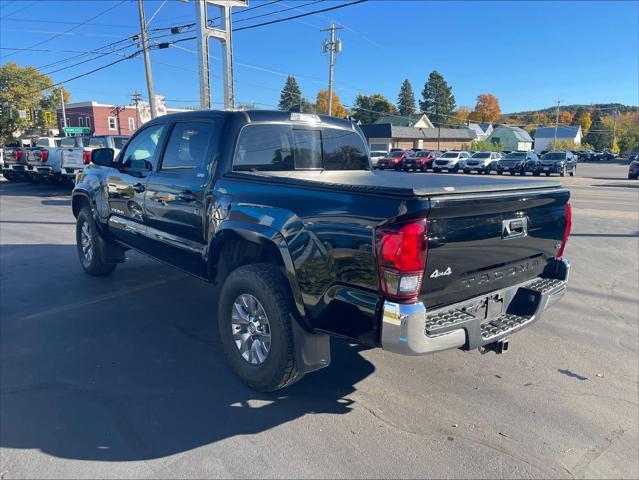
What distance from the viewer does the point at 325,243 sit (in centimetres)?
292

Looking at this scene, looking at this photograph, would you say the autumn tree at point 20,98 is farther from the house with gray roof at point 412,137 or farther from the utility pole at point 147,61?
the house with gray roof at point 412,137

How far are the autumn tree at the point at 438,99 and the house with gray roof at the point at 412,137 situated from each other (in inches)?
1256

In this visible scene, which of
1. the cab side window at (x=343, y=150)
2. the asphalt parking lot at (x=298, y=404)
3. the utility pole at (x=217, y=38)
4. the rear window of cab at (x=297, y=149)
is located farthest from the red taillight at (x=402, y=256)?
the utility pole at (x=217, y=38)

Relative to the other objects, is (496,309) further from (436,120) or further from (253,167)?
(436,120)

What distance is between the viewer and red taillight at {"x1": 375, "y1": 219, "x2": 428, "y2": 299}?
2577 mm

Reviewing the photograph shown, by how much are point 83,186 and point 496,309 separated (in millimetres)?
5329

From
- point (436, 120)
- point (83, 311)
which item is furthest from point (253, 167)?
point (436, 120)

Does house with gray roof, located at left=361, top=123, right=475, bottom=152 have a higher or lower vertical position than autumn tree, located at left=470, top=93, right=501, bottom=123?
lower

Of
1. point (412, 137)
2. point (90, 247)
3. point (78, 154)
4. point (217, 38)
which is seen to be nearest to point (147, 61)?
point (217, 38)

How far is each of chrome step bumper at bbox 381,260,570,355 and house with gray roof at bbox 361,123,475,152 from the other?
2304 inches

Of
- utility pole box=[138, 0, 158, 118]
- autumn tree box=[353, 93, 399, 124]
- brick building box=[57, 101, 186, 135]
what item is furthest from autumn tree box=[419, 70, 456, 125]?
utility pole box=[138, 0, 158, 118]

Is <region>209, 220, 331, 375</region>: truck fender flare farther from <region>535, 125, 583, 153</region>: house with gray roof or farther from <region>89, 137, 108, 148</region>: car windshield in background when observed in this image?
<region>535, 125, 583, 153</region>: house with gray roof

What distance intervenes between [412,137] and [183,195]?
228 ft

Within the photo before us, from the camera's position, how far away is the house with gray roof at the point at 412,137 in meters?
65.8
